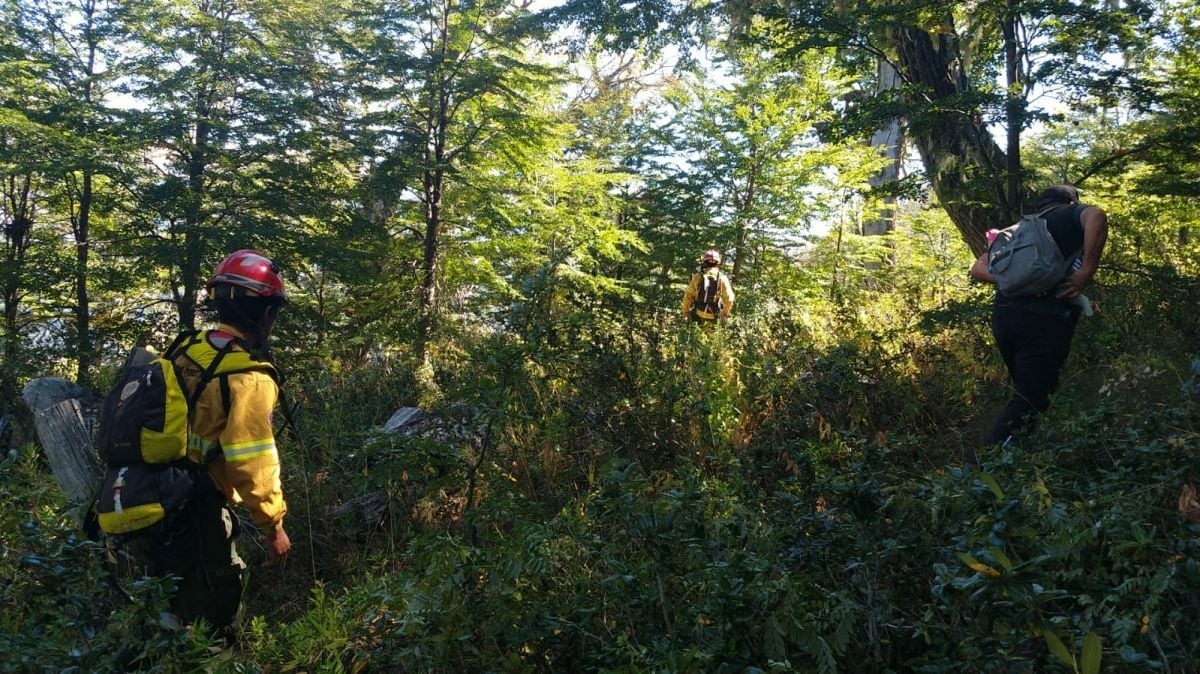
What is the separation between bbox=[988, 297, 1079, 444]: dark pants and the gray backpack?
0.11m

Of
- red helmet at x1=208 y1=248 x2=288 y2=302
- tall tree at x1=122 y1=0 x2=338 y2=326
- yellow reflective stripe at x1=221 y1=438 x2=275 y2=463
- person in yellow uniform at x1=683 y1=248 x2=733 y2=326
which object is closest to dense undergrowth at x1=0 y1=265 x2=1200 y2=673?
yellow reflective stripe at x1=221 y1=438 x2=275 y2=463

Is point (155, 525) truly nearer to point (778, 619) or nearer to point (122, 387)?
point (122, 387)

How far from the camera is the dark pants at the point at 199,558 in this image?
3.01 meters

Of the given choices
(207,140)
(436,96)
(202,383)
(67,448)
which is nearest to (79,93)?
(207,140)

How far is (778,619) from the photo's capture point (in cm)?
205

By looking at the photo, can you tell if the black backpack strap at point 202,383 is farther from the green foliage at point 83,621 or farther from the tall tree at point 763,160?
the tall tree at point 763,160

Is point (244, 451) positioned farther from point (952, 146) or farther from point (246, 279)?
point (952, 146)

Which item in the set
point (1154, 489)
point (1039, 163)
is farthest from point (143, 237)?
point (1039, 163)

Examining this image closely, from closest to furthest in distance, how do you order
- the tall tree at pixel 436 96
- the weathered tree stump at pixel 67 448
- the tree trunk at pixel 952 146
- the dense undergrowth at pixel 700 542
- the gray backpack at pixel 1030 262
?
the dense undergrowth at pixel 700 542, the gray backpack at pixel 1030 262, the weathered tree stump at pixel 67 448, the tree trunk at pixel 952 146, the tall tree at pixel 436 96

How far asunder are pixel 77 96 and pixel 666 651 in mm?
11135

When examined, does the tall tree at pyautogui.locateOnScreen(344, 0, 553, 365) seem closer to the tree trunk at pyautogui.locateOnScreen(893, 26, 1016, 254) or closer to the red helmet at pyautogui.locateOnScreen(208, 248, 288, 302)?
the tree trunk at pyautogui.locateOnScreen(893, 26, 1016, 254)

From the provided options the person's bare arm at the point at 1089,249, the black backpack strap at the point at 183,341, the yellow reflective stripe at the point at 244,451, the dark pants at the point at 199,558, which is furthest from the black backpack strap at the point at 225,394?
the person's bare arm at the point at 1089,249

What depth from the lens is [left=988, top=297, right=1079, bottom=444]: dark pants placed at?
3961 mm

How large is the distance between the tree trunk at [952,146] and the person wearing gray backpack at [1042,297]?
1613 millimetres
